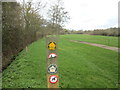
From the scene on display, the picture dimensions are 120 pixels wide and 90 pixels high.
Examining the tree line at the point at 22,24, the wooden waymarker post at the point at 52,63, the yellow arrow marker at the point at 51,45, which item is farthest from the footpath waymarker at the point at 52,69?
the tree line at the point at 22,24

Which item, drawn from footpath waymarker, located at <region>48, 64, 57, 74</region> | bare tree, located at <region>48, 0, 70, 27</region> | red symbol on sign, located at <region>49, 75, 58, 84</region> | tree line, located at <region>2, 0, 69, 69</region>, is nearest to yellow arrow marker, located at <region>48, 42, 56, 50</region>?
footpath waymarker, located at <region>48, 64, 57, 74</region>

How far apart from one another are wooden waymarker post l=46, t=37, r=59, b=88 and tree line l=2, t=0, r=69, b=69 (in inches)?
192

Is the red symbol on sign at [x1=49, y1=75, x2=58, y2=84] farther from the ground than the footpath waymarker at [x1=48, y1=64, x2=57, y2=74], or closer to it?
closer to it

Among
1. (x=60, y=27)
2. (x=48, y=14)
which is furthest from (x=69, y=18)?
(x=48, y=14)

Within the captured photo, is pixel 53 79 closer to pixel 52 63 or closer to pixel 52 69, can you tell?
pixel 52 69

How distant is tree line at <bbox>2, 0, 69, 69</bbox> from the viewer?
6.84m

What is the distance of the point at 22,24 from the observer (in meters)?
11.4

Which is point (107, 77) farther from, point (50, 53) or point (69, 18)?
point (69, 18)

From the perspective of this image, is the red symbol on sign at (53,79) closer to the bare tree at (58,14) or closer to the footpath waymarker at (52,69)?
the footpath waymarker at (52,69)

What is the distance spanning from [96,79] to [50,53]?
117 inches

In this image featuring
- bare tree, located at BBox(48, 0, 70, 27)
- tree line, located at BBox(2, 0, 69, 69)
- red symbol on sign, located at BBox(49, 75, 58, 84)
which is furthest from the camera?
bare tree, located at BBox(48, 0, 70, 27)

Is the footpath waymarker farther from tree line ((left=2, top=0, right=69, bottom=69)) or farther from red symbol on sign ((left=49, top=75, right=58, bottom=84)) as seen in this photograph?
tree line ((left=2, top=0, right=69, bottom=69))

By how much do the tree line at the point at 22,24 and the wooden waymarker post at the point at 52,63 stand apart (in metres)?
4.88

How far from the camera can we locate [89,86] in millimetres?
3469
